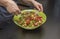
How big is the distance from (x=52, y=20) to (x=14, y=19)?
27 cm

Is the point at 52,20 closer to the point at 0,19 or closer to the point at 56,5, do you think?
the point at 56,5

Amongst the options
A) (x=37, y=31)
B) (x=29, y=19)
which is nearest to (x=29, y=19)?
(x=29, y=19)

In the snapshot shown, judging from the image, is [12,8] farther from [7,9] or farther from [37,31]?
[37,31]

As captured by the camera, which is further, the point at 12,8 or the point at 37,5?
the point at 37,5

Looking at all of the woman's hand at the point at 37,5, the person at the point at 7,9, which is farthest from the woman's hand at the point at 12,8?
the woman's hand at the point at 37,5

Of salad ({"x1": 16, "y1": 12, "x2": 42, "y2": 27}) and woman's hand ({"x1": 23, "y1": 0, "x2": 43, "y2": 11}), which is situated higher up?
woman's hand ({"x1": 23, "y1": 0, "x2": 43, "y2": 11})

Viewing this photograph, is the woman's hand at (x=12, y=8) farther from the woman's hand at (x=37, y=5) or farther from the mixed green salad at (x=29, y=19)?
the woman's hand at (x=37, y=5)

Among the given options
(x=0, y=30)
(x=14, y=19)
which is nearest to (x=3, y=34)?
(x=0, y=30)

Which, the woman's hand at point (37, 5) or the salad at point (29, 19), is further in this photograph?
the woman's hand at point (37, 5)

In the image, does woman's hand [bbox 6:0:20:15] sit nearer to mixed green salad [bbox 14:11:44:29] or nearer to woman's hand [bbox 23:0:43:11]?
mixed green salad [bbox 14:11:44:29]

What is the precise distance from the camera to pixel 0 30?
990mm

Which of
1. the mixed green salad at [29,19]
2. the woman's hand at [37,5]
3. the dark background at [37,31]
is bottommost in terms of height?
the dark background at [37,31]

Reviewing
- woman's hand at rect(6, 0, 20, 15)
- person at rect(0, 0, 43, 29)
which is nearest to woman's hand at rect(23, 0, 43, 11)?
person at rect(0, 0, 43, 29)

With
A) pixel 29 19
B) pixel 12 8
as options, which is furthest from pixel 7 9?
pixel 29 19
